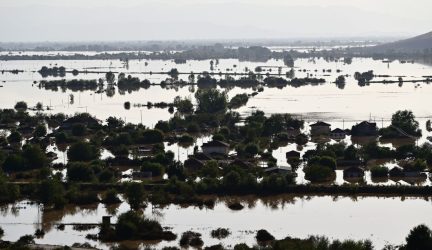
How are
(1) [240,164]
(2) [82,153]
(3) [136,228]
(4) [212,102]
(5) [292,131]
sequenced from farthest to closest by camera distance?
(4) [212,102] → (5) [292,131] → (2) [82,153] → (1) [240,164] → (3) [136,228]

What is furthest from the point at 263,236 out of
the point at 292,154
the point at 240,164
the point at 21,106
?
the point at 21,106

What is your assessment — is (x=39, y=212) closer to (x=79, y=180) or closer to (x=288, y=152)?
(x=79, y=180)

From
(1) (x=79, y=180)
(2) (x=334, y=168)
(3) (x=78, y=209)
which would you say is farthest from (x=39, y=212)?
(2) (x=334, y=168)

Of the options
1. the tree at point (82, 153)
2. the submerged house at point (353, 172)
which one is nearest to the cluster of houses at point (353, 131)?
the submerged house at point (353, 172)

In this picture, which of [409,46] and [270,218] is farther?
[409,46]

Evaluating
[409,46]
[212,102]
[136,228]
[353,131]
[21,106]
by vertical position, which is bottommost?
[136,228]

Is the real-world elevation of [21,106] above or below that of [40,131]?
above

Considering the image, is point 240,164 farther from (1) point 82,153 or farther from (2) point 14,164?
(2) point 14,164
